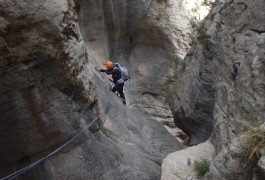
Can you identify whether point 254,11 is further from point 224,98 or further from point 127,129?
point 127,129

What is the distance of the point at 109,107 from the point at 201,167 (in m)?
A: 4.46

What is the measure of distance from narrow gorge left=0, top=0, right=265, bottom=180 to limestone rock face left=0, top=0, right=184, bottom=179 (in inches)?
0.8

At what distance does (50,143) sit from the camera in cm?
870

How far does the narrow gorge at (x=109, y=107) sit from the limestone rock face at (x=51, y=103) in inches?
0.8

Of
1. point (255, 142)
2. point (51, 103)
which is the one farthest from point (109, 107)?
point (255, 142)

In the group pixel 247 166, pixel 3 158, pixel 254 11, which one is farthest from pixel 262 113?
pixel 3 158

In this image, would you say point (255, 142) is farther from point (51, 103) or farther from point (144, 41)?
point (144, 41)

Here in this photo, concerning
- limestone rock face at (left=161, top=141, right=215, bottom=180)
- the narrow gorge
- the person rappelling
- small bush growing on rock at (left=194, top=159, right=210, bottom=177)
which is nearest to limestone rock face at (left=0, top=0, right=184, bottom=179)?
the narrow gorge

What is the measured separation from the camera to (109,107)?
12172 mm

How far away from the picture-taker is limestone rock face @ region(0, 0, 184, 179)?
7.55m

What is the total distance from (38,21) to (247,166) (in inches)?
183

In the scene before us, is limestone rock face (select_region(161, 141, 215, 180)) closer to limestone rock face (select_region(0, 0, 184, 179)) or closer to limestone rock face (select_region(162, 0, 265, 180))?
limestone rock face (select_region(162, 0, 265, 180))

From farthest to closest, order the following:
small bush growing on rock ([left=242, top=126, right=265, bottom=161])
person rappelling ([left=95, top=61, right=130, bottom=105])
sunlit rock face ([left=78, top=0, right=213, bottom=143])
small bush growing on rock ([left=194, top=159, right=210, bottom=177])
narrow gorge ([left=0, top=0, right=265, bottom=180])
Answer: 1. sunlit rock face ([left=78, top=0, right=213, bottom=143])
2. person rappelling ([left=95, top=61, right=130, bottom=105])
3. small bush growing on rock ([left=194, top=159, right=210, bottom=177])
4. narrow gorge ([left=0, top=0, right=265, bottom=180])
5. small bush growing on rock ([left=242, top=126, right=265, bottom=161])

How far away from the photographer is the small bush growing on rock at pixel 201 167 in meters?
8.37
